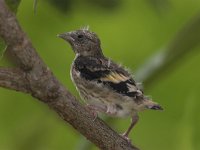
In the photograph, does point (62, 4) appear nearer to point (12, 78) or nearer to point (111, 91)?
point (111, 91)

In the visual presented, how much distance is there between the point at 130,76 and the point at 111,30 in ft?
6.17

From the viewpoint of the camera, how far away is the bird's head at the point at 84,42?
17.0 ft

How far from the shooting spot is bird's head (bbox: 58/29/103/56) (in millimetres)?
5176

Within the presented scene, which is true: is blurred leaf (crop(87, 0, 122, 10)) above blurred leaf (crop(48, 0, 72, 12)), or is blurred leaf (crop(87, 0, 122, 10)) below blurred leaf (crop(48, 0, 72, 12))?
above

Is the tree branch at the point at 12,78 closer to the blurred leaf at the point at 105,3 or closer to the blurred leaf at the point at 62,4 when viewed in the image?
the blurred leaf at the point at 62,4

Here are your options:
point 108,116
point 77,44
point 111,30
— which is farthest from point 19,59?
point 111,30

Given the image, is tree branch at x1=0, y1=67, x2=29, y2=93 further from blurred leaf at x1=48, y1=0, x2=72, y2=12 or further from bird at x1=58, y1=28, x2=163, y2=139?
blurred leaf at x1=48, y1=0, x2=72, y2=12

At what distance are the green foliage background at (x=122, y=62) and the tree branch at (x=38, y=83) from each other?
1.42 m

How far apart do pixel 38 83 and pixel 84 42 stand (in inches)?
75.8

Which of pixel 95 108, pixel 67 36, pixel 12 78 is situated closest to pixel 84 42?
pixel 67 36

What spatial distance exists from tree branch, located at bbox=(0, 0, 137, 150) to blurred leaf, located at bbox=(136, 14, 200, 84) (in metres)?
0.93

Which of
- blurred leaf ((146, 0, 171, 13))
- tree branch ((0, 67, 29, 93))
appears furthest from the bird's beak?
tree branch ((0, 67, 29, 93))

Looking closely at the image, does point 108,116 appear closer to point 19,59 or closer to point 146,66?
point 146,66

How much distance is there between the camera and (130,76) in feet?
15.1
